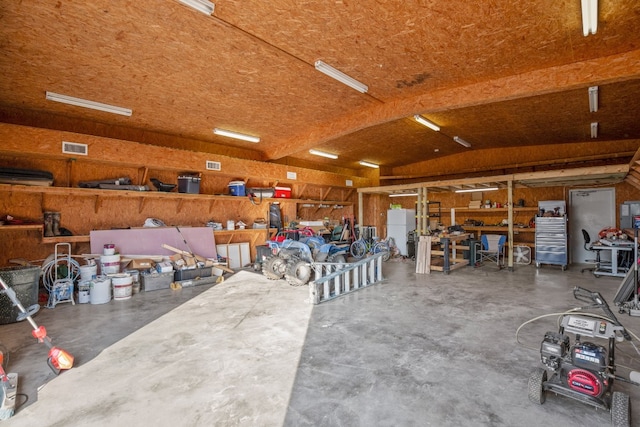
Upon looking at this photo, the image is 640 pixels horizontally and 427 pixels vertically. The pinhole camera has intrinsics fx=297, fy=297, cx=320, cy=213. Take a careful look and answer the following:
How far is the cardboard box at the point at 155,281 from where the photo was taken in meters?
5.79

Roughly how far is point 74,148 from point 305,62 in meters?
4.68

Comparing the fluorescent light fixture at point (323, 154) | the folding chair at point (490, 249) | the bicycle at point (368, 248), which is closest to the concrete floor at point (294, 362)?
the folding chair at point (490, 249)

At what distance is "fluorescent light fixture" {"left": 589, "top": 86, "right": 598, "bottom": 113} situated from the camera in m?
4.92

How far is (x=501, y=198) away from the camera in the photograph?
33.4 ft

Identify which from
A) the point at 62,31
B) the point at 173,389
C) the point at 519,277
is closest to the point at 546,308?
the point at 519,277

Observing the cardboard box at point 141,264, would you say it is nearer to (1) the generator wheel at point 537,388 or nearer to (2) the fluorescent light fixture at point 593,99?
(1) the generator wheel at point 537,388

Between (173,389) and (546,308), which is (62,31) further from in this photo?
(546,308)

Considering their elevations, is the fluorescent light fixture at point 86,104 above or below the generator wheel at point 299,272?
above

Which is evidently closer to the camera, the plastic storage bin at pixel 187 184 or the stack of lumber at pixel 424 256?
the plastic storage bin at pixel 187 184

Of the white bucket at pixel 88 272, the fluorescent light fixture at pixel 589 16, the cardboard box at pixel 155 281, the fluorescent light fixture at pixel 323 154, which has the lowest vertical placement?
the cardboard box at pixel 155 281

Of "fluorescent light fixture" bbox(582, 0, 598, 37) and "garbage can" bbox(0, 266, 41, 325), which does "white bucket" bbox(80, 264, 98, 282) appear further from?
"fluorescent light fixture" bbox(582, 0, 598, 37)

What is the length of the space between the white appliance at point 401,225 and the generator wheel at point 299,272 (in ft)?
16.9

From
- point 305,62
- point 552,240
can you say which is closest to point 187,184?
point 305,62

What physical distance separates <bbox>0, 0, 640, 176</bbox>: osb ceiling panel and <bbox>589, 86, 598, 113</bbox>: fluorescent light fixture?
0.14 m
